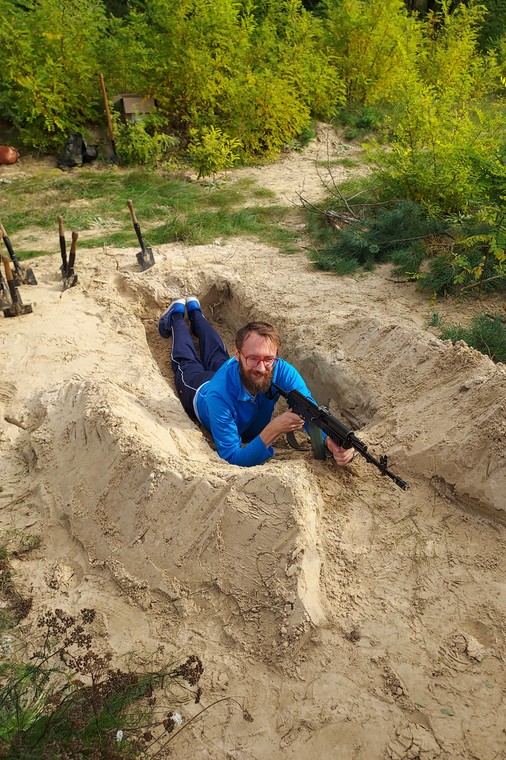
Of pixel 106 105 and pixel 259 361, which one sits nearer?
pixel 259 361

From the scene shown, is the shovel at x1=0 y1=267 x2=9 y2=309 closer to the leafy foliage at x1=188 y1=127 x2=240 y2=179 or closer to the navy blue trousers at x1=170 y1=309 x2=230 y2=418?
the navy blue trousers at x1=170 y1=309 x2=230 y2=418

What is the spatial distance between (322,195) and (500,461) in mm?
6272

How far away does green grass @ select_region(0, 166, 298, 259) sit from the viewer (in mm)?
7453

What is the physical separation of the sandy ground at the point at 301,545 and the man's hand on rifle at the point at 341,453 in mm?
122

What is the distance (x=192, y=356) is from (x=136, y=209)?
12.8 feet

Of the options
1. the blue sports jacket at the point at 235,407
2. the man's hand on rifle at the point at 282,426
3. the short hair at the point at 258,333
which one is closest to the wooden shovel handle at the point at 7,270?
the blue sports jacket at the point at 235,407

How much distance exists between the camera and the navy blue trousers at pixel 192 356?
191 inches

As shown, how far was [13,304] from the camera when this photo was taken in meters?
5.62

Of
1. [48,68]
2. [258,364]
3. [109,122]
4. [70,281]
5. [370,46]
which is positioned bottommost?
[70,281]

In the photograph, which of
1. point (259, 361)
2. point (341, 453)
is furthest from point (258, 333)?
point (341, 453)

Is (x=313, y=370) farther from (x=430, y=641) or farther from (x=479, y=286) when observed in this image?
(x=430, y=641)

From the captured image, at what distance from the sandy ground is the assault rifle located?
0.17 metres

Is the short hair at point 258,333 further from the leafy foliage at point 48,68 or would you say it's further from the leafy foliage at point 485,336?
the leafy foliage at point 48,68

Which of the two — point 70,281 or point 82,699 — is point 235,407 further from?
point 70,281
